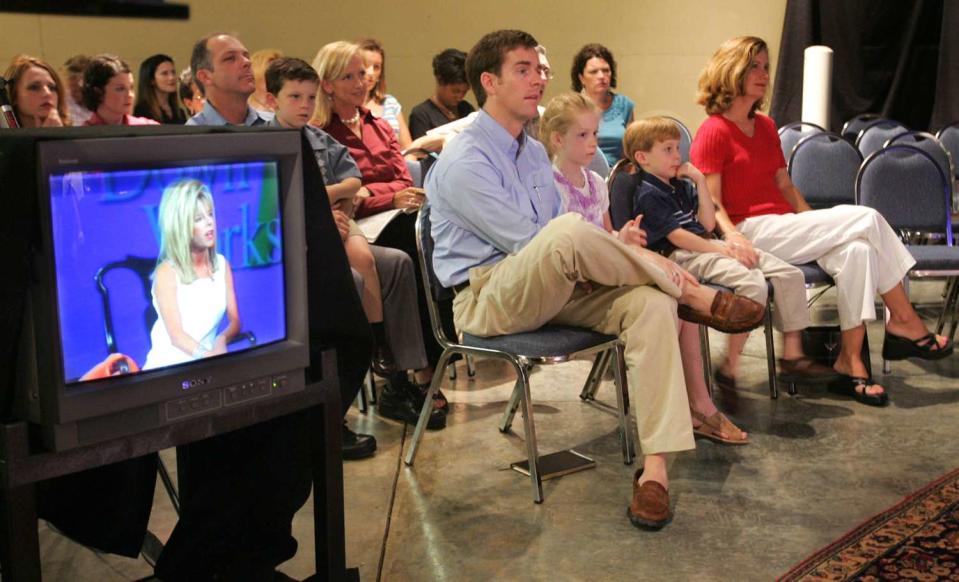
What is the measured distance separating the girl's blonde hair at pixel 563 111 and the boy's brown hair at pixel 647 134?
0.22 m

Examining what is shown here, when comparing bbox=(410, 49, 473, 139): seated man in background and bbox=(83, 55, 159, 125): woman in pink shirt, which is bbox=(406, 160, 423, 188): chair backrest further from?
bbox=(83, 55, 159, 125): woman in pink shirt

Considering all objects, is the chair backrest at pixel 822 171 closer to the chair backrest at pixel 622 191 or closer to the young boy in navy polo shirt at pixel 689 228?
the young boy in navy polo shirt at pixel 689 228


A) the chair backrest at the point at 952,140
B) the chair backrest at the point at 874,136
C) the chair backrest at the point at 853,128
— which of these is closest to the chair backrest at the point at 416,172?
the chair backrest at the point at 874,136

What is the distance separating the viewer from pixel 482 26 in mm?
7812

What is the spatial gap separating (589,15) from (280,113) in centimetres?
460

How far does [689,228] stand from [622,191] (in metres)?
0.29

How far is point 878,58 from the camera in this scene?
824 cm

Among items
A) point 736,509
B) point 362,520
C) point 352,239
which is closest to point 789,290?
point 736,509

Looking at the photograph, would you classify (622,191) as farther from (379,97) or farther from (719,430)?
(379,97)

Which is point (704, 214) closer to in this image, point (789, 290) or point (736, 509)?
point (789, 290)

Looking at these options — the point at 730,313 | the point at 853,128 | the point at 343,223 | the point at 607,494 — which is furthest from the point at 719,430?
the point at 853,128

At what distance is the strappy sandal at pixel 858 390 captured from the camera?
3.93 m

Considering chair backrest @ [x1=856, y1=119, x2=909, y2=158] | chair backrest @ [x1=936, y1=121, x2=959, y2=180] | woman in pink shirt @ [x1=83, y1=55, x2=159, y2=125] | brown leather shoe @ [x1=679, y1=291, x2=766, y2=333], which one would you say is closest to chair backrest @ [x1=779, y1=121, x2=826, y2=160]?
chair backrest @ [x1=856, y1=119, x2=909, y2=158]

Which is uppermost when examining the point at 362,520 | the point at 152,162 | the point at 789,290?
the point at 152,162
